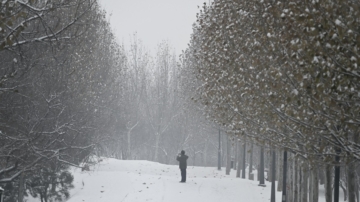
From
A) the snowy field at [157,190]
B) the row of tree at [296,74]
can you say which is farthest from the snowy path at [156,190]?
the row of tree at [296,74]

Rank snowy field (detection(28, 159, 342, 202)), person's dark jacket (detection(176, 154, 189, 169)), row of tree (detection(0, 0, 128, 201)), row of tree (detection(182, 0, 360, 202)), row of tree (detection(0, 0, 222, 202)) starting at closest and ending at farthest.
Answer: row of tree (detection(182, 0, 360, 202)), row of tree (detection(0, 0, 128, 201)), row of tree (detection(0, 0, 222, 202)), snowy field (detection(28, 159, 342, 202)), person's dark jacket (detection(176, 154, 189, 169))

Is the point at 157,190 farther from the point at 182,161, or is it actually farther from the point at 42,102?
the point at 42,102

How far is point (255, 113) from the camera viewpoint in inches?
629

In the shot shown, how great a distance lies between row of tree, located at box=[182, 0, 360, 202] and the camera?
839 cm

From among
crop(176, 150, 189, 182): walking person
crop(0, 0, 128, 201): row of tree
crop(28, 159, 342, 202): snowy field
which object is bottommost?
crop(28, 159, 342, 202): snowy field

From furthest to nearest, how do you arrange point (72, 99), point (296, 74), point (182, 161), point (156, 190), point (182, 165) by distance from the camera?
point (182, 161) < point (182, 165) < point (156, 190) < point (72, 99) < point (296, 74)

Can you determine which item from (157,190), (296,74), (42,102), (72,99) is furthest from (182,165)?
(296,74)

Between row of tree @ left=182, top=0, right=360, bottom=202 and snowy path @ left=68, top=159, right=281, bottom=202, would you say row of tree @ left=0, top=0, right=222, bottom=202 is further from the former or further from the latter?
row of tree @ left=182, top=0, right=360, bottom=202

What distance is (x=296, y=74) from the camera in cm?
991

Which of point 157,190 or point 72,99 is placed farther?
point 157,190

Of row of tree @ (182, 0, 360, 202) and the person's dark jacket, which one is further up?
row of tree @ (182, 0, 360, 202)

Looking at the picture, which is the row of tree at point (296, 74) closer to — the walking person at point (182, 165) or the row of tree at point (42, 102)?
the row of tree at point (42, 102)

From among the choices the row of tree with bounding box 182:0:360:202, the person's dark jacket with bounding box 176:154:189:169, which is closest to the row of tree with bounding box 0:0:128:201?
the row of tree with bounding box 182:0:360:202

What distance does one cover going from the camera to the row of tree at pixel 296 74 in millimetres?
8391
